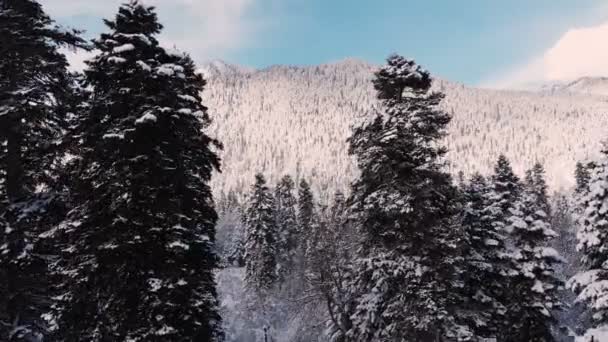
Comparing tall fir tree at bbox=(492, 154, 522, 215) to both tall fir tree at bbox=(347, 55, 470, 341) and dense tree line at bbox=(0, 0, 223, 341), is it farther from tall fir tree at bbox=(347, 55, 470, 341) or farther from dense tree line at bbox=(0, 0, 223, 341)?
dense tree line at bbox=(0, 0, 223, 341)

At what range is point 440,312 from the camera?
61.3ft

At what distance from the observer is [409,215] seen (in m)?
19.8

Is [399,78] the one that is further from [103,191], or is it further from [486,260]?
[103,191]

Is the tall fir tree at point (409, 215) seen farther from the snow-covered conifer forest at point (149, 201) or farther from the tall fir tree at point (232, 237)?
the tall fir tree at point (232, 237)

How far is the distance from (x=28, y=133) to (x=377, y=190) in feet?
37.6

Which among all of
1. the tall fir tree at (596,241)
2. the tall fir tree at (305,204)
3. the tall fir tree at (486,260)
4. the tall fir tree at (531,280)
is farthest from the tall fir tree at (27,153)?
the tall fir tree at (305,204)

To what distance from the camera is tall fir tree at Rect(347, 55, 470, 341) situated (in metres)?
19.3

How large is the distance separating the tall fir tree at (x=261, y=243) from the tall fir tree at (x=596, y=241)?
50235mm

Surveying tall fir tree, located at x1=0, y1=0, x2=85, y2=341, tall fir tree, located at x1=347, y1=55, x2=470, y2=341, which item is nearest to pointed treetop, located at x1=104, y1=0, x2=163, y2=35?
tall fir tree, located at x1=0, y1=0, x2=85, y2=341

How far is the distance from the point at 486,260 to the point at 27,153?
2083 cm

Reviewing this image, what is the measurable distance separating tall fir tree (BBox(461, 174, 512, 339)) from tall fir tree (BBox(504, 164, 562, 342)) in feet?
1.96

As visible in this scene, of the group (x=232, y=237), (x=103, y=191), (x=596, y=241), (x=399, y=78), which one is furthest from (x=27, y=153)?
(x=232, y=237)

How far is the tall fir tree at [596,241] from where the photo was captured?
60.4ft

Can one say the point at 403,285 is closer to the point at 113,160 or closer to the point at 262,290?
the point at 113,160
